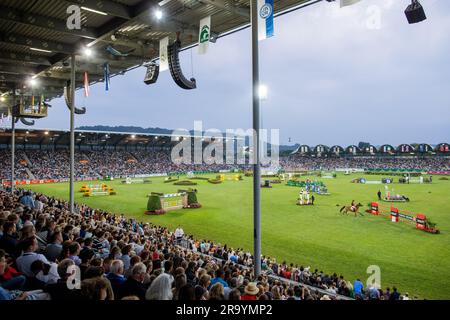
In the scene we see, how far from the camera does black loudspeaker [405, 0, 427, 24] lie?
25.1 ft

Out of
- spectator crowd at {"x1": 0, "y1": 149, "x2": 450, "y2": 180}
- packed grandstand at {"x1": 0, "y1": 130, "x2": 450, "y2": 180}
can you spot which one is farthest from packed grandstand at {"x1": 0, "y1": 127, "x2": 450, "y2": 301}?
packed grandstand at {"x1": 0, "y1": 130, "x2": 450, "y2": 180}

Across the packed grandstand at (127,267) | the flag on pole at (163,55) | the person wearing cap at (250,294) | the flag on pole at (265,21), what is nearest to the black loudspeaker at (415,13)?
the flag on pole at (265,21)

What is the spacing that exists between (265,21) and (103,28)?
27.3ft

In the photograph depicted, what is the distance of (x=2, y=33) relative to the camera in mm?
13906

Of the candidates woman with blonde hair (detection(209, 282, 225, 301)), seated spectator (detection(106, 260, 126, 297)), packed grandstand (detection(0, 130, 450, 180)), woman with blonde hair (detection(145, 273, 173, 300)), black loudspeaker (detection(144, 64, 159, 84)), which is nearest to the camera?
woman with blonde hair (detection(145, 273, 173, 300))

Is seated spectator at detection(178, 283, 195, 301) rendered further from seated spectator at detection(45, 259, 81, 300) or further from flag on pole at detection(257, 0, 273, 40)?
flag on pole at detection(257, 0, 273, 40)

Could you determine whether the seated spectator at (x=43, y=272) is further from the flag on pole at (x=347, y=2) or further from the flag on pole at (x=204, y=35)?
the flag on pole at (x=204, y=35)

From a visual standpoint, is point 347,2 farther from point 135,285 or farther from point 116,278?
point 116,278

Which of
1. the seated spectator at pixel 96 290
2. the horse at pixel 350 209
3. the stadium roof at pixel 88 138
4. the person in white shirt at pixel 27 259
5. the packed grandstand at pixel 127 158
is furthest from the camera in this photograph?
the stadium roof at pixel 88 138

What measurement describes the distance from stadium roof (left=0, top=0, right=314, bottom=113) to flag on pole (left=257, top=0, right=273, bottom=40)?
7.87ft

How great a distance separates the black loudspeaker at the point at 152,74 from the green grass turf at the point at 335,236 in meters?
9.51

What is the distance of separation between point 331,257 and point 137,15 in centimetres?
1346

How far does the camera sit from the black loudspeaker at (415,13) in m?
7.66

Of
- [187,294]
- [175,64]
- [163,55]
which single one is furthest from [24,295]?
[163,55]
